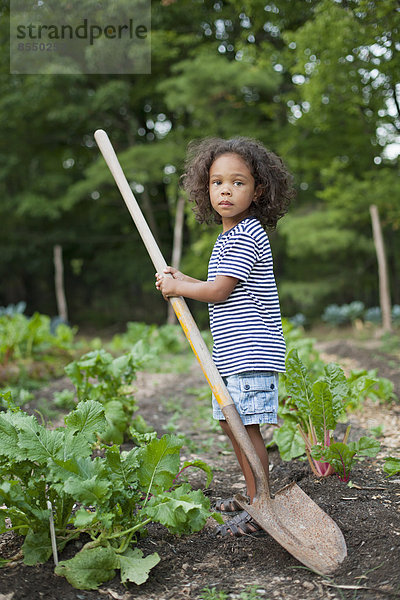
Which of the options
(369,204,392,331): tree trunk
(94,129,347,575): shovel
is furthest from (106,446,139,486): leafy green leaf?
(369,204,392,331): tree trunk

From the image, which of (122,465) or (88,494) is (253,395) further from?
(88,494)

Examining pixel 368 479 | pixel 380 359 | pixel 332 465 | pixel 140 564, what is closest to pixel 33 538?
pixel 140 564

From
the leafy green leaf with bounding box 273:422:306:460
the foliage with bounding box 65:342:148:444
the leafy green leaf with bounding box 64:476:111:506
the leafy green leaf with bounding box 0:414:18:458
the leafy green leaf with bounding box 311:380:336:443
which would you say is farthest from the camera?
the foliage with bounding box 65:342:148:444

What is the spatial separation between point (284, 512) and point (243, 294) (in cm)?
86

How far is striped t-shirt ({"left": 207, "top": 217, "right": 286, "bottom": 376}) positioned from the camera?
7.49 feet

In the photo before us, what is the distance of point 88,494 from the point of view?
1.87m

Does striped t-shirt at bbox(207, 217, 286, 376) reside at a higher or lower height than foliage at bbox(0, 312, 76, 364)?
higher

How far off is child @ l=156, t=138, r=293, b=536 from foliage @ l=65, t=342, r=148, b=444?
0.91 metres

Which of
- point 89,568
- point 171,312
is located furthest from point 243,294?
point 171,312

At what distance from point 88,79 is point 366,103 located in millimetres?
9068

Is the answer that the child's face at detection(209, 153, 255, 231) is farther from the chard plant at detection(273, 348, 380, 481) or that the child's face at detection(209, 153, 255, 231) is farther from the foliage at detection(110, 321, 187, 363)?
the foliage at detection(110, 321, 187, 363)

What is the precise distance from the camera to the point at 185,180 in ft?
8.82

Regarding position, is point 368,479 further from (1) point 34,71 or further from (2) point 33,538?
(1) point 34,71

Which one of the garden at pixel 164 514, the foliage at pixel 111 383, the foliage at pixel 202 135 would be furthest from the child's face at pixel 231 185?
the foliage at pixel 202 135
